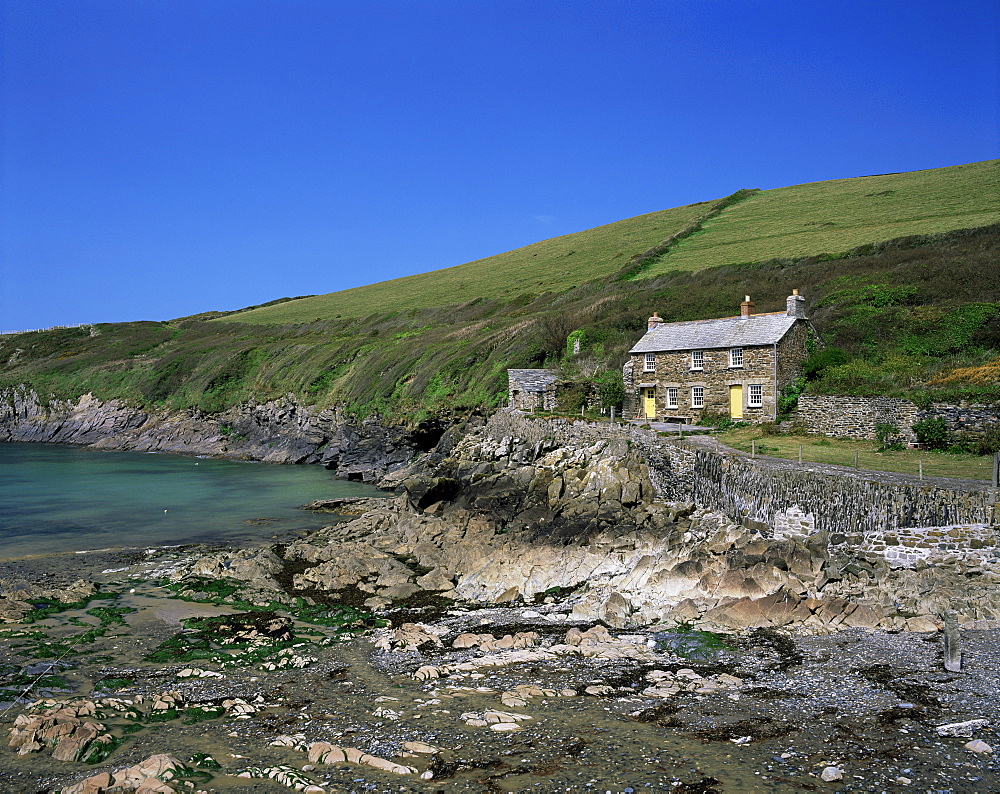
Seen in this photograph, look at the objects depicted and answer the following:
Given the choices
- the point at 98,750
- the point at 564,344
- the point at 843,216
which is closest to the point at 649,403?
the point at 564,344

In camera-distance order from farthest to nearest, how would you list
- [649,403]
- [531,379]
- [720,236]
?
[720,236] → [531,379] → [649,403]

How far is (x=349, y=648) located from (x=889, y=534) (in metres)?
13.2

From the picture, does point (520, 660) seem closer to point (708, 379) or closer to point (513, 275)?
point (708, 379)

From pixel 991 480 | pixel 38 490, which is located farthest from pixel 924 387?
pixel 38 490

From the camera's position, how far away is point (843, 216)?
77312 mm

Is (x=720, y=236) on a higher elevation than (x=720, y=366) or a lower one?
higher

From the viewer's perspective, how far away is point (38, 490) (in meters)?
42.1

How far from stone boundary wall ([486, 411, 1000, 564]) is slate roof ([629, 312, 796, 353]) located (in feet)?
30.2

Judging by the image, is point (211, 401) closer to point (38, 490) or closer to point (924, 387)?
point (38, 490)

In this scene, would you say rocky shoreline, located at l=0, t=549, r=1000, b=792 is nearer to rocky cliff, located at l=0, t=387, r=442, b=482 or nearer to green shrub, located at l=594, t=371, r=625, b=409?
green shrub, located at l=594, t=371, r=625, b=409

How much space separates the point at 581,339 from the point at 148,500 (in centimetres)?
2836

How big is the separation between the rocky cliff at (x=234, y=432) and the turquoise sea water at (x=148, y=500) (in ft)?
9.66

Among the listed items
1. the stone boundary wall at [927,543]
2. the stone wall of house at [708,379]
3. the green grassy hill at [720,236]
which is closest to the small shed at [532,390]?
the stone wall of house at [708,379]

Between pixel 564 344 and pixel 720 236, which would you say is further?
pixel 720 236
